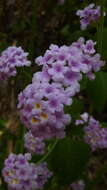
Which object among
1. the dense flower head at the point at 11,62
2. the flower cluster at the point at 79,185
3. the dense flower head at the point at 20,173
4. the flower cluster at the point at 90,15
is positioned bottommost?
the dense flower head at the point at 20,173

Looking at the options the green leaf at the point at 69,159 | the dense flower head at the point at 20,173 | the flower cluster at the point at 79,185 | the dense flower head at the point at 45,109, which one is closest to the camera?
the dense flower head at the point at 45,109

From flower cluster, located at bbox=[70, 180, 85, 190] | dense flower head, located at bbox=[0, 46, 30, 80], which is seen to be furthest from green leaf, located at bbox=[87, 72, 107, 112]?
flower cluster, located at bbox=[70, 180, 85, 190]

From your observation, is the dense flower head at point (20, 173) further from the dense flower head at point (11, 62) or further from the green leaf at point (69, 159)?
the dense flower head at point (11, 62)

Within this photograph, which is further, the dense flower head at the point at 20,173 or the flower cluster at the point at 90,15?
the flower cluster at the point at 90,15

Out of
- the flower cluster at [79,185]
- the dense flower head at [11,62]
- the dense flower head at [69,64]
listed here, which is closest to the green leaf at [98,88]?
the dense flower head at [69,64]

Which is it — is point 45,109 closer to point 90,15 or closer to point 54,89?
point 54,89

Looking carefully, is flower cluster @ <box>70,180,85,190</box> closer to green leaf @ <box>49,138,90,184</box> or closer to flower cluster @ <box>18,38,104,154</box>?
green leaf @ <box>49,138,90,184</box>

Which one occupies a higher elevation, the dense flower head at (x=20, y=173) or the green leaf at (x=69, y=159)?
the green leaf at (x=69, y=159)
